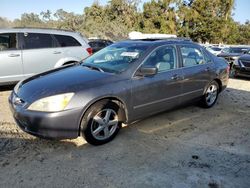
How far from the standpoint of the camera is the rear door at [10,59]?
6508 mm

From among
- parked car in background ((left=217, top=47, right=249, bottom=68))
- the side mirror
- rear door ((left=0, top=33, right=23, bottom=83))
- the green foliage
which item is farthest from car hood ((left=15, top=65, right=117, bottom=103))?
the green foliage

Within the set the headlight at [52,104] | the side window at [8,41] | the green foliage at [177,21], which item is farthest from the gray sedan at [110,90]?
the green foliage at [177,21]

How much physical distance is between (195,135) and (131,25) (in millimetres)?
48732

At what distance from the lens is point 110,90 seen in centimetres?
383

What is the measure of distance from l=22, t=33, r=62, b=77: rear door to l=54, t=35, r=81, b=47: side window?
0.18 metres

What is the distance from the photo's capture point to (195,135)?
14.5 feet

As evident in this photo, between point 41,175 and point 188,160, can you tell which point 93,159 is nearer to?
point 41,175

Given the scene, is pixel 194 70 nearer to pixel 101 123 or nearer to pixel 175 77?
pixel 175 77

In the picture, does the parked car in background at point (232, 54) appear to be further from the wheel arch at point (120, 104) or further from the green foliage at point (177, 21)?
the green foliage at point (177, 21)

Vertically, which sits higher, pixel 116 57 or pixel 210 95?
pixel 116 57

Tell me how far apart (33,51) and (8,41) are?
0.65m

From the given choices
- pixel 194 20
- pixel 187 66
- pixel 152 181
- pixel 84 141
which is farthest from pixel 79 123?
pixel 194 20

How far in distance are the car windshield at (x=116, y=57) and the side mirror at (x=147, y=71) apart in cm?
22

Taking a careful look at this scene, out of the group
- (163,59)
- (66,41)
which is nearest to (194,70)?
(163,59)
